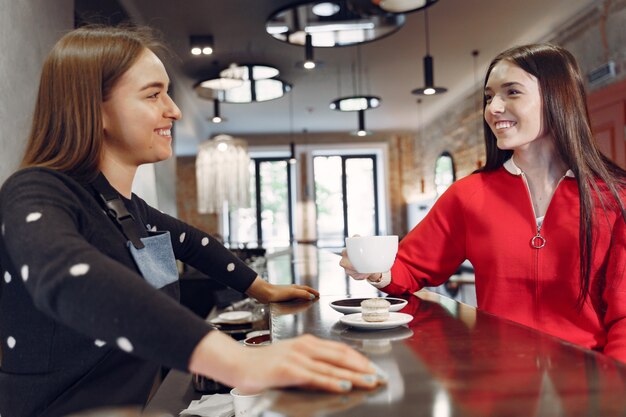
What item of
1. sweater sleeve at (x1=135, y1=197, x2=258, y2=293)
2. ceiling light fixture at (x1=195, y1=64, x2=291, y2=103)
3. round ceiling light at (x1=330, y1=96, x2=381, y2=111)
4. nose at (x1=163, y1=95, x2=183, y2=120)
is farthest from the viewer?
round ceiling light at (x1=330, y1=96, x2=381, y2=111)

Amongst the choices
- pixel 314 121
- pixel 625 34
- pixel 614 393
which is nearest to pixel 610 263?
pixel 614 393

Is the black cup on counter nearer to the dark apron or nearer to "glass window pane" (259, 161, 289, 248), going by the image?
the dark apron

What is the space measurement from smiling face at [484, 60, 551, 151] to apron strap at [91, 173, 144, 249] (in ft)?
3.36

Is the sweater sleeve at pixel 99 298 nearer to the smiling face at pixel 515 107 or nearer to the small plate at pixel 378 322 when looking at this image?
the small plate at pixel 378 322

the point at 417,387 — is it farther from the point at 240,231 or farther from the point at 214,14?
the point at 240,231

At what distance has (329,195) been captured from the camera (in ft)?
41.6

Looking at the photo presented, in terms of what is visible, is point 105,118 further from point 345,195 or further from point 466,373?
point 345,195

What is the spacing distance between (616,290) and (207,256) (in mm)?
1048

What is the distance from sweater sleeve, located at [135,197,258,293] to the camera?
144cm

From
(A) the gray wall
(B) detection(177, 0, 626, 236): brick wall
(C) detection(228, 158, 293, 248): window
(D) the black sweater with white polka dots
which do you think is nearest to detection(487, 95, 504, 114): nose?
(D) the black sweater with white polka dots

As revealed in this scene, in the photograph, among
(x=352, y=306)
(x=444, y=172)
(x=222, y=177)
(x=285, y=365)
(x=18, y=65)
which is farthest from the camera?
(x=444, y=172)

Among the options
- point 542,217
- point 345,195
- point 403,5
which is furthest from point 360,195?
point 542,217

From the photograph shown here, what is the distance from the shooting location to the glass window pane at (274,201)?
1265cm

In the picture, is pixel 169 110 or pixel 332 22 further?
pixel 332 22
